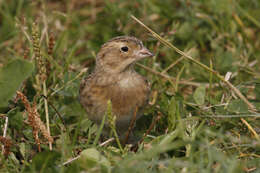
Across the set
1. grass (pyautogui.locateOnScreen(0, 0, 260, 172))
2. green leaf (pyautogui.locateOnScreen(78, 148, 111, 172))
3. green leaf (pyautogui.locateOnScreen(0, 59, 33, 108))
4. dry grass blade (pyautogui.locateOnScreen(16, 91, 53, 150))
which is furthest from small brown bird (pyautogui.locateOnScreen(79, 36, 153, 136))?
green leaf (pyautogui.locateOnScreen(78, 148, 111, 172))

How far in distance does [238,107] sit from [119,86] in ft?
3.01

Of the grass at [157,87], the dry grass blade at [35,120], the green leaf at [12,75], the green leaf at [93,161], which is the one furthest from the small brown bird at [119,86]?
the green leaf at [93,161]

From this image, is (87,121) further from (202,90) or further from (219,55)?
(219,55)

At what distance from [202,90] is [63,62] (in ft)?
4.86

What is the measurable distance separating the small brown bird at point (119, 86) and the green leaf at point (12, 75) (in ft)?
2.32

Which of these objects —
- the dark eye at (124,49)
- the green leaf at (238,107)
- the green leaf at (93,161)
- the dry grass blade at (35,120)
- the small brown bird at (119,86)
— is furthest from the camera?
the dark eye at (124,49)

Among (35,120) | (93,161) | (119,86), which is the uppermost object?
(119,86)

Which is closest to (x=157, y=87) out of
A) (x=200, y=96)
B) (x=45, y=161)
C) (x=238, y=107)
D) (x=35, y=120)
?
(x=200, y=96)

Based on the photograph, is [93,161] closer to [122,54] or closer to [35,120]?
[35,120]

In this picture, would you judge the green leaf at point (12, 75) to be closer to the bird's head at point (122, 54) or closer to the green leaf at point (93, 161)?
the green leaf at point (93, 161)

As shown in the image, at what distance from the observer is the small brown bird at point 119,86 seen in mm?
3740

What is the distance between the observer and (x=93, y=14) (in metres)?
6.18

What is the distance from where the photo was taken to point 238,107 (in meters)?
3.47

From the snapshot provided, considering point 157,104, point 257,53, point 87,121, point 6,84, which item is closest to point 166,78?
point 157,104
